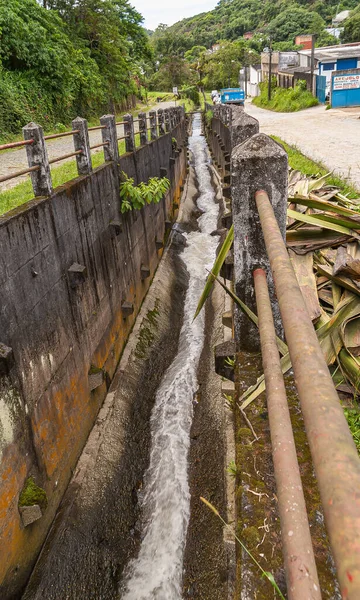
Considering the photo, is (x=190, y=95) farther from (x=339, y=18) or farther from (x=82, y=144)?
(x=82, y=144)

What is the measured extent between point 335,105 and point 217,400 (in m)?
30.2

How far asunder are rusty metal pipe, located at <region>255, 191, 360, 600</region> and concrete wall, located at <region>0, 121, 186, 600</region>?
3.11 metres

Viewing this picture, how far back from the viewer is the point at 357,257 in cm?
390

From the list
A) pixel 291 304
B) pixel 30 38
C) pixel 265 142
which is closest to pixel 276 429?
pixel 291 304

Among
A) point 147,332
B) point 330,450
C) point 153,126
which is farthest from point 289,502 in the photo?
point 153,126

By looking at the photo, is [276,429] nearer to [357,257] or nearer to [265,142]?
[265,142]

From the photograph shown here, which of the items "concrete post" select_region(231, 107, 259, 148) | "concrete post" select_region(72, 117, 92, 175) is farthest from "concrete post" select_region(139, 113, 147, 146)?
"concrete post" select_region(231, 107, 259, 148)

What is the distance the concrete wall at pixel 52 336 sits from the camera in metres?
3.79

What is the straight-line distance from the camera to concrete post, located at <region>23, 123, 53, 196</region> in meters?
4.52

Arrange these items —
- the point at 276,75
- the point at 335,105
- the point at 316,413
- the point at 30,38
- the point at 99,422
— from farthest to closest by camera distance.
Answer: the point at 276,75 < the point at 335,105 < the point at 30,38 < the point at 99,422 < the point at 316,413

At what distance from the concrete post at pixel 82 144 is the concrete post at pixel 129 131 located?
8.61 feet

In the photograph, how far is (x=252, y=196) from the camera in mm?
2908

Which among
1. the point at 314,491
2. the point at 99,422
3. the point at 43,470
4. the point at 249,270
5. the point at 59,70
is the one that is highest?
the point at 59,70

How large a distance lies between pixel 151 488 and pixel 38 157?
13.7 feet
